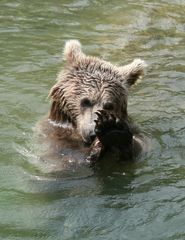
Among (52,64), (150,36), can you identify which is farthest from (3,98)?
(150,36)

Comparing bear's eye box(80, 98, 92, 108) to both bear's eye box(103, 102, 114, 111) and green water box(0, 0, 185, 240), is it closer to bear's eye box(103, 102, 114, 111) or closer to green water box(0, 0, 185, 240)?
bear's eye box(103, 102, 114, 111)

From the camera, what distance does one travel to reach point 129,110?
8828 millimetres

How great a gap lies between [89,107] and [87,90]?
23 centimetres

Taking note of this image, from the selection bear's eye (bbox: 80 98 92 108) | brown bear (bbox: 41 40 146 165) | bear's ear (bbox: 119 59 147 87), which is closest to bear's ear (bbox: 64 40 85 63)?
brown bear (bbox: 41 40 146 165)

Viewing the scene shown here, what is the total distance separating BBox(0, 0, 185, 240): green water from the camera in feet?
20.0

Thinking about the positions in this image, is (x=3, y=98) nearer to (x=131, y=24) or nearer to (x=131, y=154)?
(x=131, y=154)

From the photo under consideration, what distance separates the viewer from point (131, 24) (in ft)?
42.9

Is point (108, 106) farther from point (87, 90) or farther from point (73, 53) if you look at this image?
point (73, 53)

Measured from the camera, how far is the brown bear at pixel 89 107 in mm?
6680

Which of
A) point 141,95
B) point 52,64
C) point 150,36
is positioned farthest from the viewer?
point 150,36

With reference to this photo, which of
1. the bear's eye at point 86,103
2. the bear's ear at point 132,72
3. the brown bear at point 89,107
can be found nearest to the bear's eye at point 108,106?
the brown bear at point 89,107

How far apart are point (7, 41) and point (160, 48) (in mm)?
2654

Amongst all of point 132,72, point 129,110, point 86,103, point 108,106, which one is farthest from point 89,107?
point 129,110

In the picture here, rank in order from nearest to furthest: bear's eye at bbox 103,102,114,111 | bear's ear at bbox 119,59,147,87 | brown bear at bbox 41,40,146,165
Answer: brown bear at bbox 41,40,146,165
bear's eye at bbox 103,102,114,111
bear's ear at bbox 119,59,147,87
